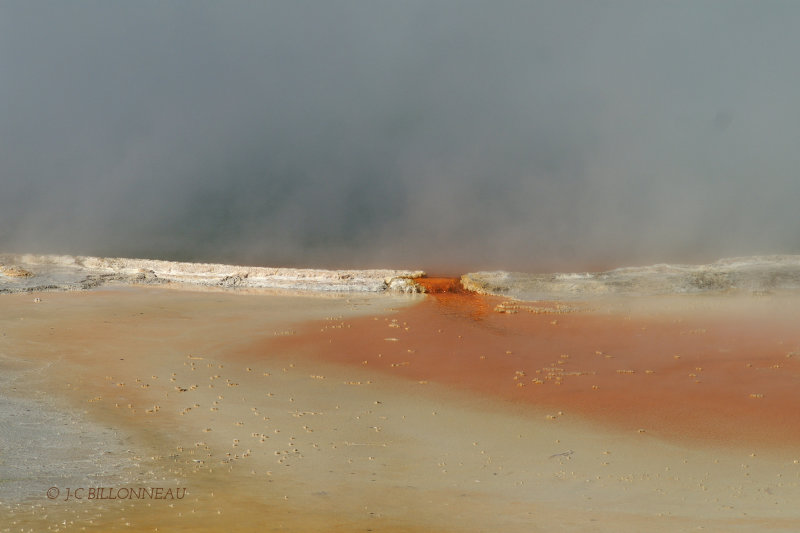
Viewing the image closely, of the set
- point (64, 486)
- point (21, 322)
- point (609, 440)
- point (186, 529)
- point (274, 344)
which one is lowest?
point (186, 529)

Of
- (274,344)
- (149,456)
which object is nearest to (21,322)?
(274,344)

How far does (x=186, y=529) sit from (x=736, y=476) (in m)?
3.54

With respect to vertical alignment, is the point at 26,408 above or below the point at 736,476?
above

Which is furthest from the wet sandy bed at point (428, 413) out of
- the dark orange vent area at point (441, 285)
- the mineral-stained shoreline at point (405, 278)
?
Answer: the dark orange vent area at point (441, 285)

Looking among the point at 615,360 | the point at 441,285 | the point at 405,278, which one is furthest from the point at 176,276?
the point at 615,360

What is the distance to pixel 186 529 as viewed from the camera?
3895mm

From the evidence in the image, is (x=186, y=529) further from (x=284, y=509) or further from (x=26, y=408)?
(x=26, y=408)

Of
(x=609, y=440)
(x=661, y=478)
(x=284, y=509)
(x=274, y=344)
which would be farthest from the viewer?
(x=274, y=344)

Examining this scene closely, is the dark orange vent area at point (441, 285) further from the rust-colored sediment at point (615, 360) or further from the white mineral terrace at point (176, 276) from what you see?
the rust-colored sediment at point (615, 360)

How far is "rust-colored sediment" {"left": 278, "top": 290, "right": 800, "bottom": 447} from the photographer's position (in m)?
6.16

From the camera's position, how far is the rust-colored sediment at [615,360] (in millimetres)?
6165

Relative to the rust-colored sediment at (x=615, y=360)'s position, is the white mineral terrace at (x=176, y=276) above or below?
above

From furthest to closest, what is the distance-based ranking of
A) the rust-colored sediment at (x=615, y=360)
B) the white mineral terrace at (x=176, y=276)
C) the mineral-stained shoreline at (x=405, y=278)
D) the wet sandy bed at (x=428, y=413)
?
the white mineral terrace at (x=176, y=276), the mineral-stained shoreline at (x=405, y=278), the rust-colored sediment at (x=615, y=360), the wet sandy bed at (x=428, y=413)

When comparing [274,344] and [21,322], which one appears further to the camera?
[21,322]
